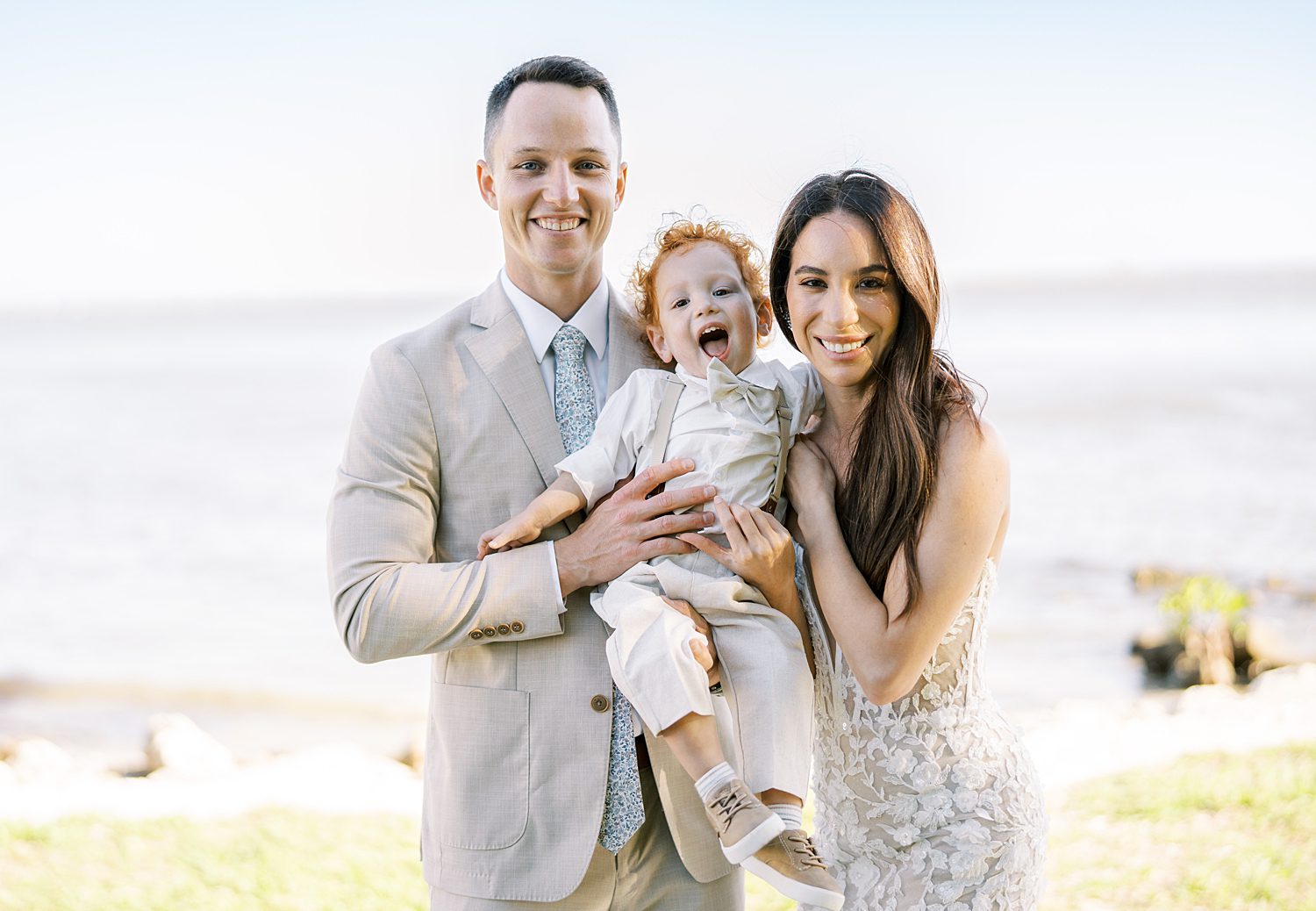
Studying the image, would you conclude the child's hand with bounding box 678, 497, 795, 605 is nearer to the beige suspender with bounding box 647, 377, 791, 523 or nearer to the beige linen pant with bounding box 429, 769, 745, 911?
the beige suspender with bounding box 647, 377, 791, 523

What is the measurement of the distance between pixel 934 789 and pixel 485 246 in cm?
3334

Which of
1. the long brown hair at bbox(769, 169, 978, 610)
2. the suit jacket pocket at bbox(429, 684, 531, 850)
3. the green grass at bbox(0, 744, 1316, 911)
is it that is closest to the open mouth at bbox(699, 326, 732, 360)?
the long brown hair at bbox(769, 169, 978, 610)

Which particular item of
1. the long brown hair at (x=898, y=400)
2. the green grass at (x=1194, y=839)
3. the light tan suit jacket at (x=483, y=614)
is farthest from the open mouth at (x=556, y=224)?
the green grass at (x=1194, y=839)

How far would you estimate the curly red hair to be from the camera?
2723 mm

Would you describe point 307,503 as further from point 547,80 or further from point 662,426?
point 662,426

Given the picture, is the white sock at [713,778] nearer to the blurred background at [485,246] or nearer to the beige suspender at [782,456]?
the beige suspender at [782,456]

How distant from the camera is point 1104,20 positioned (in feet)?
124

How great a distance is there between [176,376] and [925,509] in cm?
2764

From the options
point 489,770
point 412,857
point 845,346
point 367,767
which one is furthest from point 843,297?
point 367,767

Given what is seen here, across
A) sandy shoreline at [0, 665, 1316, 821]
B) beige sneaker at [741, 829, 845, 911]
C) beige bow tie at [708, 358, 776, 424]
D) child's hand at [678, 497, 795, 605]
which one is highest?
beige bow tie at [708, 358, 776, 424]

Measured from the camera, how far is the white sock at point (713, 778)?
2244 millimetres

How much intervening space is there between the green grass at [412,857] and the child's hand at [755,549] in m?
2.67

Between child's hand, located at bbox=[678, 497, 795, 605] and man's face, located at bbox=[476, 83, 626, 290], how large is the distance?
71 cm

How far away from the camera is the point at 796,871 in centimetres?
217
